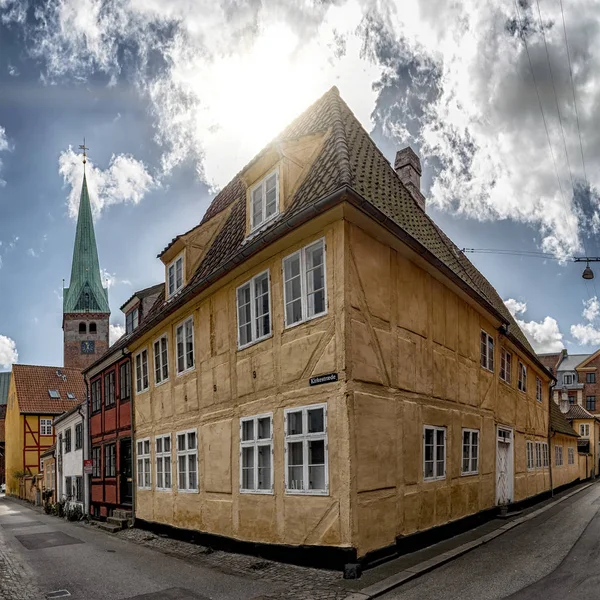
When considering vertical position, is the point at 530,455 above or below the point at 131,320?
below

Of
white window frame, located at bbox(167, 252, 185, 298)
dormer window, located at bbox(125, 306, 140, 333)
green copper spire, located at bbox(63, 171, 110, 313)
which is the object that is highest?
green copper spire, located at bbox(63, 171, 110, 313)

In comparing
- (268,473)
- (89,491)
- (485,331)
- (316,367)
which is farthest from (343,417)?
(89,491)

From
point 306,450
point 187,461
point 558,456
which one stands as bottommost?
point 558,456

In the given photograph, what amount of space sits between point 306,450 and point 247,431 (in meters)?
2.35

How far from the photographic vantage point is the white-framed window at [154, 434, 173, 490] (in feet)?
55.6

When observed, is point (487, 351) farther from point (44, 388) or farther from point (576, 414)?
point (44, 388)

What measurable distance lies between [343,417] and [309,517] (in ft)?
6.05

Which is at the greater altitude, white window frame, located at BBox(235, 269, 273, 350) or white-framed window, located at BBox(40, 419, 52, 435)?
white window frame, located at BBox(235, 269, 273, 350)

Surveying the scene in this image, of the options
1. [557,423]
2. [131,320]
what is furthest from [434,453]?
[557,423]

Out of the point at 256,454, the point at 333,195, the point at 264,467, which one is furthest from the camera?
the point at 256,454

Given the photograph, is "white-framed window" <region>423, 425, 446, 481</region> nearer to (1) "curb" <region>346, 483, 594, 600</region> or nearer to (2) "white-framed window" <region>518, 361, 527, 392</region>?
(1) "curb" <region>346, 483, 594, 600</region>

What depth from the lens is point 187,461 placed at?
50.8 ft

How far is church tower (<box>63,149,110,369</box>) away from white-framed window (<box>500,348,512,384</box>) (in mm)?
74173

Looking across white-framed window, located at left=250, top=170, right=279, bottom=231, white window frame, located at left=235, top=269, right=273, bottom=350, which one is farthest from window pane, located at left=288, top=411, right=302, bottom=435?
white-framed window, located at left=250, top=170, right=279, bottom=231
